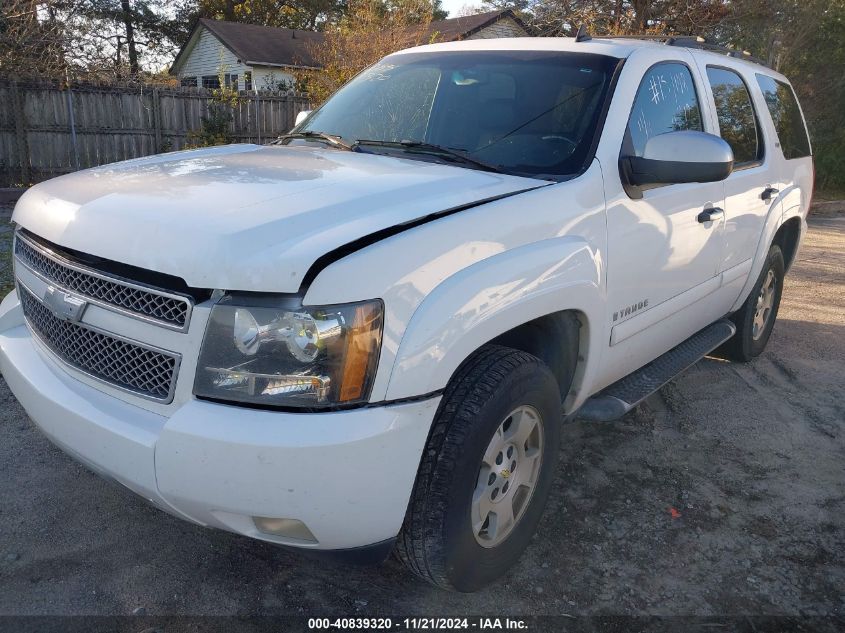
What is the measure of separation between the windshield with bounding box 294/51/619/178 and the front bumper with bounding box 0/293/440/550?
140cm

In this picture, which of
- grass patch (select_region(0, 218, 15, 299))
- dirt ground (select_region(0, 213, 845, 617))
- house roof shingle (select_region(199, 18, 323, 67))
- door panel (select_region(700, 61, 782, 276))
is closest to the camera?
dirt ground (select_region(0, 213, 845, 617))

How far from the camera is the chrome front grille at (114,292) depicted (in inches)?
81.2

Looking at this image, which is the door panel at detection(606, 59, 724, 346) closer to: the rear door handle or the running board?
the running board

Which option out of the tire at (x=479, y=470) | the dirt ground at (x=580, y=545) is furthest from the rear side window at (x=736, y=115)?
the tire at (x=479, y=470)

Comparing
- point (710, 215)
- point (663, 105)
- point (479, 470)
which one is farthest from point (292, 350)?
point (710, 215)

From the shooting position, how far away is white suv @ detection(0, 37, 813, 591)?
1.99 m

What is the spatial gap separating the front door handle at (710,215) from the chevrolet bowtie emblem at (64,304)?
2808 mm

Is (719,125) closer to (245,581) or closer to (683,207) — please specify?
(683,207)

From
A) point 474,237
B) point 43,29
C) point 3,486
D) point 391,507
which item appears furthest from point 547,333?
point 43,29

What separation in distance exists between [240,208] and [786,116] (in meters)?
4.53

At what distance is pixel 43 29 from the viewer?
13.3m

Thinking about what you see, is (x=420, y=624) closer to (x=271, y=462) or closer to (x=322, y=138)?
(x=271, y=462)

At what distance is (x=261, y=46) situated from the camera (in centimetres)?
2786

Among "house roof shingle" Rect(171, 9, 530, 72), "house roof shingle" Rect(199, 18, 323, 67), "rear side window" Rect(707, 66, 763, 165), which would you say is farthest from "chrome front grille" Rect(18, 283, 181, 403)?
"house roof shingle" Rect(199, 18, 323, 67)
